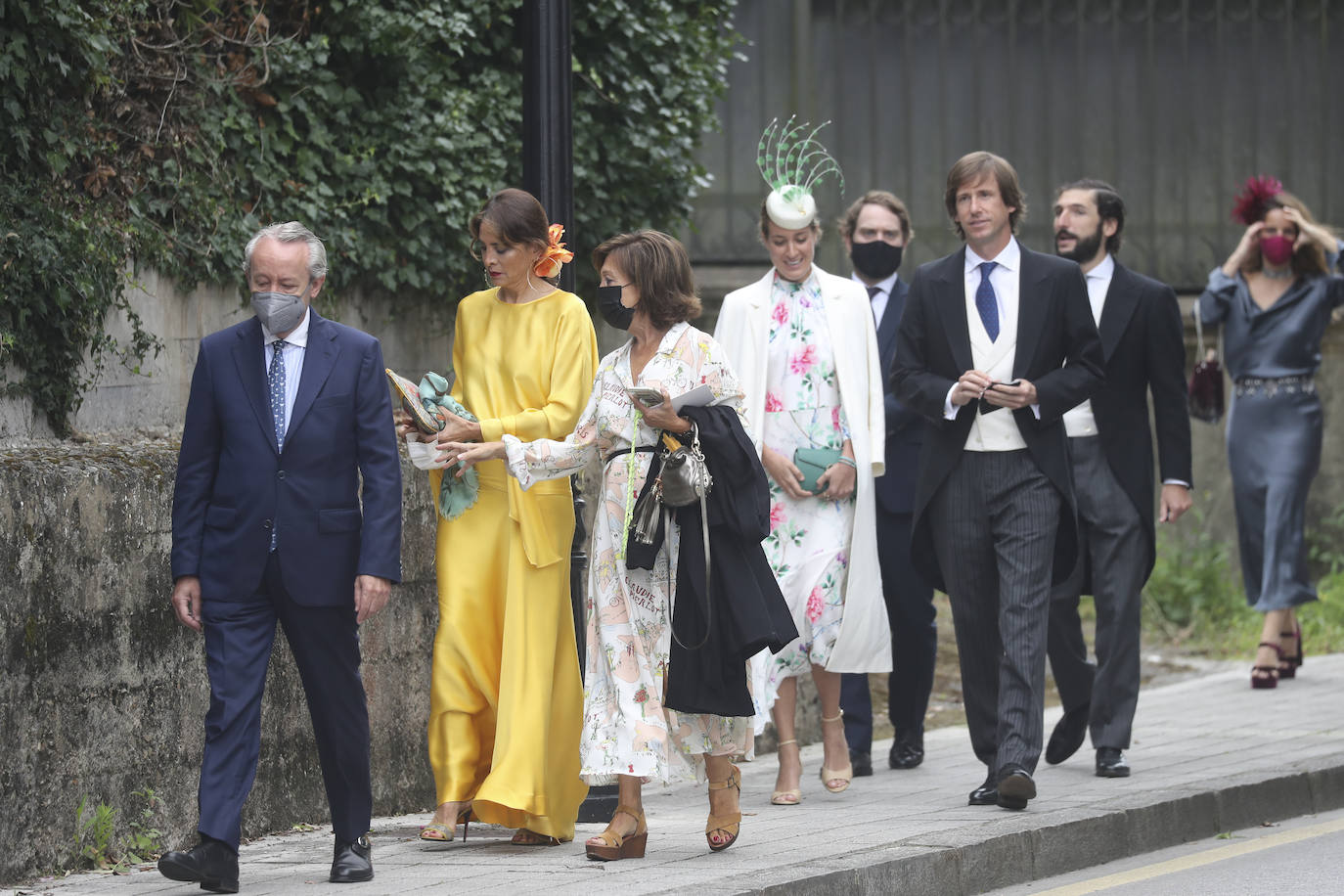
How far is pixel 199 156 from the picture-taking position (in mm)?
7406

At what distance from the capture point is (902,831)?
21.5ft

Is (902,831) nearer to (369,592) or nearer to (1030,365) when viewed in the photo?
(1030,365)

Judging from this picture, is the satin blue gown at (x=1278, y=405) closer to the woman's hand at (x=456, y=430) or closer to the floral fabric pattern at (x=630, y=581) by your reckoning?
the floral fabric pattern at (x=630, y=581)

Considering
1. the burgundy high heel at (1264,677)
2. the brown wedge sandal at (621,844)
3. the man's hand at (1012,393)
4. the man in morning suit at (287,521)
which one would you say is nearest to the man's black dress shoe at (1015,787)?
the man's hand at (1012,393)

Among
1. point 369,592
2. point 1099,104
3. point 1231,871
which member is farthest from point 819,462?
point 1099,104

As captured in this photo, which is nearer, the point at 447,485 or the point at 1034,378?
the point at 447,485

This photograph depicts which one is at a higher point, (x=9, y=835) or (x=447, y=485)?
(x=447, y=485)

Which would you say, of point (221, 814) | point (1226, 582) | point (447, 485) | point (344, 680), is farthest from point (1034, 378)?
point (1226, 582)

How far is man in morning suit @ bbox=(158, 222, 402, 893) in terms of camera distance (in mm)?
5793

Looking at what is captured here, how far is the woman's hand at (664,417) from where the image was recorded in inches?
238

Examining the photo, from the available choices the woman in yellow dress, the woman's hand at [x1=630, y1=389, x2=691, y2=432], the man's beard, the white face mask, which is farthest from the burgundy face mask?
the white face mask

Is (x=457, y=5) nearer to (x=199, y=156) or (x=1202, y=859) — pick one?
(x=199, y=156)

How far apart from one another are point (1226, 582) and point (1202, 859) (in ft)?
21.5

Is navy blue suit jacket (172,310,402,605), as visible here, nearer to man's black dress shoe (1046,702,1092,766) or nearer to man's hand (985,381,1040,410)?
man's hand (985,381,1040,410)
